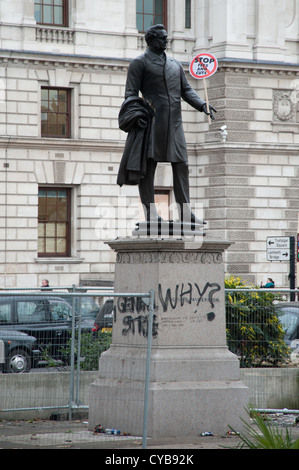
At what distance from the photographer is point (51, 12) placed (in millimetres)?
40812

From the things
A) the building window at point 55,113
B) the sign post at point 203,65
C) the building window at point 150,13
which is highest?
the building window at point 150,13

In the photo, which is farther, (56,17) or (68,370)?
(56,17)

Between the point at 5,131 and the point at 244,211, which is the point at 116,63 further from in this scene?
the point at 244,211

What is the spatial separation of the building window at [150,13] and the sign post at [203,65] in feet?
11.9

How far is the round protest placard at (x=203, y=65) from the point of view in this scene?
3978cm

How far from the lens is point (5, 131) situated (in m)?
39.4

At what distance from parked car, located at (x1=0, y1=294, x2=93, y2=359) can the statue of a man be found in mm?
2134

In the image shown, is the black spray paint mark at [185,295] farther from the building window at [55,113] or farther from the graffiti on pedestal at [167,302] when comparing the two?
the building window at [55,113]

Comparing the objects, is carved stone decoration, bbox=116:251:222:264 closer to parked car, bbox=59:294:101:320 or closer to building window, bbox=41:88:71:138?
parked car, bbox=59:294:101:320

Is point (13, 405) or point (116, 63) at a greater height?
point (116, 63)

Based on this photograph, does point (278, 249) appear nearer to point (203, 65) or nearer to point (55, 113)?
point (203, 65)

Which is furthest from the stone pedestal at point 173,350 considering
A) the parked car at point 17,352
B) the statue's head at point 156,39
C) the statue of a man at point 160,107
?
the statue's head at point 156,39
